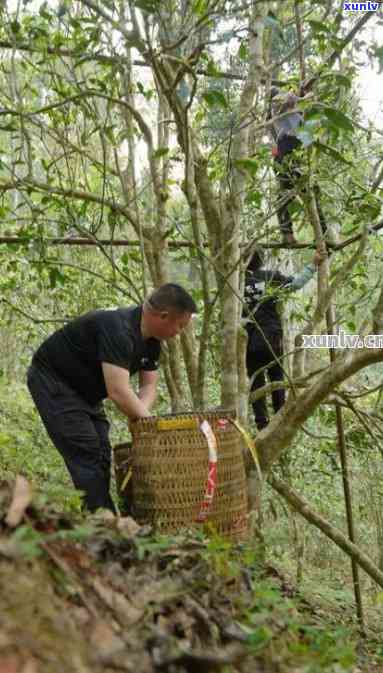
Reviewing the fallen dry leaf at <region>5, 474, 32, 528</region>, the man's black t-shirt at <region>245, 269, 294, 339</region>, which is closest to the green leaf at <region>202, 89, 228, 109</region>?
the man's black t-shirt at <region>245, 269, 294, 339</region>

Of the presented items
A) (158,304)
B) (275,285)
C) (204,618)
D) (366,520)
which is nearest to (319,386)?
(158,304)

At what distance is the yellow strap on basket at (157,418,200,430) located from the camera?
347 cm

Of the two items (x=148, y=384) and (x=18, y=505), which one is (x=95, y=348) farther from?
(x=18, y=505)

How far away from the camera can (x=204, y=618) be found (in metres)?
2.05

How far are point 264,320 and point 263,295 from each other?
0.77 m

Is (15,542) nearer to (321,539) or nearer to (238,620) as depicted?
(238,620)

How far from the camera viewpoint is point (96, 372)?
3932 mm

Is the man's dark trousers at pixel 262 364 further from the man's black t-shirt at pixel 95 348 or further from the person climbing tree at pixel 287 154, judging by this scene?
the man's black t-shirt at pixel 95 348

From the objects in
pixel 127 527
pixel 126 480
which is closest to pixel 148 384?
pixel 126 480

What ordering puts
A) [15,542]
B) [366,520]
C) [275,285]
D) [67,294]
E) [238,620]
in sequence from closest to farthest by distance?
[15,542]
[238,620]
[275,285]
[67,294]
[366,520]

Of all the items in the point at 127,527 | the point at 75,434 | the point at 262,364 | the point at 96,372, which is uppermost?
the point at 262,364

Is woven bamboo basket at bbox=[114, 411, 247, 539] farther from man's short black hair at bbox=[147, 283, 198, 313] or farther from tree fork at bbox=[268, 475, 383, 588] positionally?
tree fork at bbox=[268, 475, 383, 588]

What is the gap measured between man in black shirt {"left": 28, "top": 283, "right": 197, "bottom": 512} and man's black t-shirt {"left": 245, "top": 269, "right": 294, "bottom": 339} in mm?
1179

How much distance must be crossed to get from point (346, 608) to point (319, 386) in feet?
7.57
